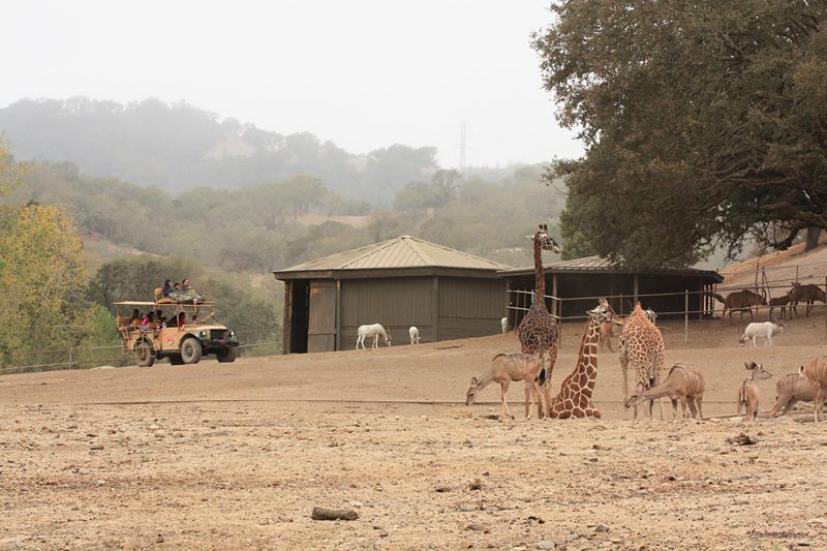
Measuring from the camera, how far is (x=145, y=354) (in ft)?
128

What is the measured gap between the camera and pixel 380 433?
667 inches

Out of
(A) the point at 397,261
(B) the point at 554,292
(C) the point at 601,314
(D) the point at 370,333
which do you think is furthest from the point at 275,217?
(C) the point at 601,314

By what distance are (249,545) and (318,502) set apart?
6.27ft

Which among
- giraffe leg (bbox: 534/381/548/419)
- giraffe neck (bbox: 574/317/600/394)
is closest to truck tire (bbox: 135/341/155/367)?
giraffe leg (bbox: 534/381/548/419)

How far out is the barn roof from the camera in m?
44.6

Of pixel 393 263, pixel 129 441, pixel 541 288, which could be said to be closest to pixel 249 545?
pixel 129 441

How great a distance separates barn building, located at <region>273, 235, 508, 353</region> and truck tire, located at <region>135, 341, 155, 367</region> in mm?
7910

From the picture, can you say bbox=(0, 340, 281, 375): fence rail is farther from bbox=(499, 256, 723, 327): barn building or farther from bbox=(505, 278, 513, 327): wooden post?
bbox=(499, 256, 723, 327): barn building

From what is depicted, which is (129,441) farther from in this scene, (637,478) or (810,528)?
(810,528)

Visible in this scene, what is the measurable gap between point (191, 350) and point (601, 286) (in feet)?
44.3

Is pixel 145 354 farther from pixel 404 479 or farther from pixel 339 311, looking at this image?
pixel 404 479

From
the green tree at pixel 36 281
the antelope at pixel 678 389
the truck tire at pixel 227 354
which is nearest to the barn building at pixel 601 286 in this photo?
the truck tire at pixel 227 354

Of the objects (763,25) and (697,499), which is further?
(763,25)

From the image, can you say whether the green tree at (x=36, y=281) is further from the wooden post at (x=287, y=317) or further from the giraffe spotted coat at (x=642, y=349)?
the giraffe spotted coat at (x=642, y=349)
